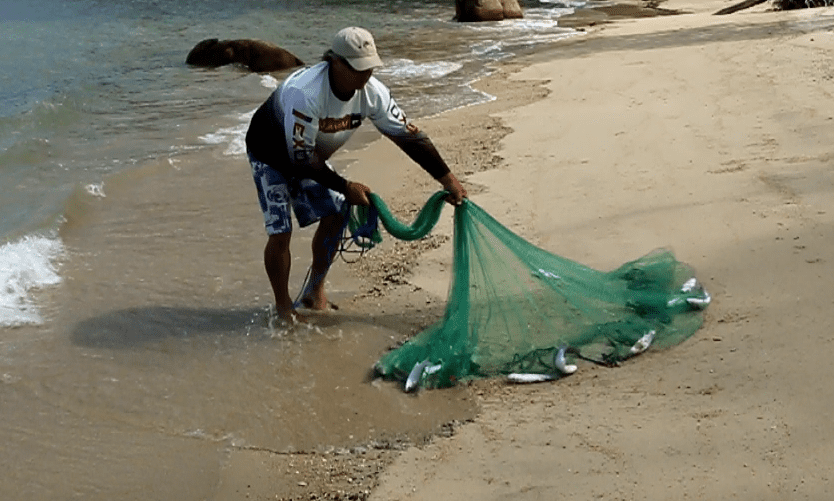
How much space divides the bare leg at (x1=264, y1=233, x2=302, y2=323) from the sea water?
0.13 m

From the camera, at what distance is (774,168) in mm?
6836

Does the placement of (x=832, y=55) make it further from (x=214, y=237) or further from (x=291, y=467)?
(x=291, y=467)

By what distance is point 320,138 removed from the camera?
197 inches

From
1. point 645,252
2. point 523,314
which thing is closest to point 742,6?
point 645,252

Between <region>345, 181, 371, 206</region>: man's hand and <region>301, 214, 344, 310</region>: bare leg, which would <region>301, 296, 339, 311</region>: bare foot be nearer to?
<region>301, 214, 344, 310</region>: bare leg

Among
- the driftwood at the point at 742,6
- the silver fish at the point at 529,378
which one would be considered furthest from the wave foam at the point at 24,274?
the driftwood at the point at 742,6

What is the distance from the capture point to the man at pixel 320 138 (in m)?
4.82

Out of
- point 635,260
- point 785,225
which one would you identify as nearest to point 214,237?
point 635,260

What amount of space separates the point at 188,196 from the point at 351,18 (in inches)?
627

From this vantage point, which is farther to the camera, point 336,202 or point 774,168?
point 774,168

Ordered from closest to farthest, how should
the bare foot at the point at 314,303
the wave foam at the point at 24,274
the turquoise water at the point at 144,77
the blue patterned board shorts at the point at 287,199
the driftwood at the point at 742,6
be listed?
the blue patterned board shorts at the point at 287,199
the bare foot at the point at 314,303
the wave foam at the point at 24,274
the turquoise water at the point at 144,77
the driftwood at the point at 742,6

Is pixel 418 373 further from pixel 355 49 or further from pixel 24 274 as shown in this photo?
pixel 24 274

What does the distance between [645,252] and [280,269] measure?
86.1 inches

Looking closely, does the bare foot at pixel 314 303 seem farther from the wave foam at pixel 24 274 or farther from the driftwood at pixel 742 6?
the driftwood at pixel 742 6
